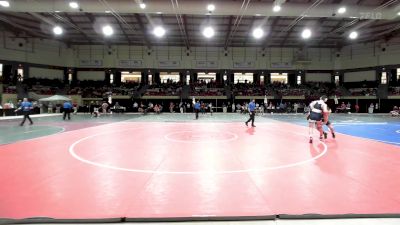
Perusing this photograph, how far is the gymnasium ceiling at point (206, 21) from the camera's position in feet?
82.2

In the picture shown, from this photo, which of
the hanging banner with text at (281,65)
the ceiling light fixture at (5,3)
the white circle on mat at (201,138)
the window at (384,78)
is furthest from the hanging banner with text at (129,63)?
the window at (384,78)

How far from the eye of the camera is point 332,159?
8180 millimetres

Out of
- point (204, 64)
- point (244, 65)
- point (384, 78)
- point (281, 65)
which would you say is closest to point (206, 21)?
Answer: point (204, 64)

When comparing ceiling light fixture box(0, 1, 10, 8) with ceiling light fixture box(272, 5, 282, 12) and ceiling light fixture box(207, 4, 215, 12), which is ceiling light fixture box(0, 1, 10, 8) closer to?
ceiling light fixture box(207, 4, 215, 12)

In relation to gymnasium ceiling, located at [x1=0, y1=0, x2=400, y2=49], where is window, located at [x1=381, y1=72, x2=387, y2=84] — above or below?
below

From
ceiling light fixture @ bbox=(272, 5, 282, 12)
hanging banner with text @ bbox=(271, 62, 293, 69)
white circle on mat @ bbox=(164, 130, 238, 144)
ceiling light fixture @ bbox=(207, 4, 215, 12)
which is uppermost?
ceiling light fixture @ bbox=(207, 4, 215, 12)

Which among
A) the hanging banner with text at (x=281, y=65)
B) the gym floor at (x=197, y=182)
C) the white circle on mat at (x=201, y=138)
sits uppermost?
the hanging banner with text at (x=281, y=65)

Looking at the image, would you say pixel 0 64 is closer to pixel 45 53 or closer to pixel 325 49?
pixel 45 53

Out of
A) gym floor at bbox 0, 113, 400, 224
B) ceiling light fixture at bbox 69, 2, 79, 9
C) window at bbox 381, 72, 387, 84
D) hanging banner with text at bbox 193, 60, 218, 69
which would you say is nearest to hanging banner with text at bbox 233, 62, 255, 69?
hanging banner with text at bbox 193, 60, 218, 69

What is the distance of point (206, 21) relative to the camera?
114ft

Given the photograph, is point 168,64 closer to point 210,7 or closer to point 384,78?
point 210,7

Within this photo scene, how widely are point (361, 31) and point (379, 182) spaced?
3892 cm

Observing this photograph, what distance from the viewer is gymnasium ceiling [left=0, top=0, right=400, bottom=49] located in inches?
987

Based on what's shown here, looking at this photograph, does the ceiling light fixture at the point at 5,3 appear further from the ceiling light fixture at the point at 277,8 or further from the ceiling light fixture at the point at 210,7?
the ceiling light fixture at the point at 277,8
